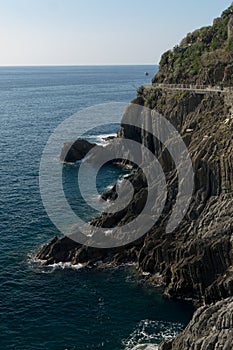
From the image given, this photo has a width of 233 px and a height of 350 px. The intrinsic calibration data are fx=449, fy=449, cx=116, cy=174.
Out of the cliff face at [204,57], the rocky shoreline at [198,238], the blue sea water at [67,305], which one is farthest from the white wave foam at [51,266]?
the cliff face at [204,57]

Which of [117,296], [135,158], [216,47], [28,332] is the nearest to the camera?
[28,332]

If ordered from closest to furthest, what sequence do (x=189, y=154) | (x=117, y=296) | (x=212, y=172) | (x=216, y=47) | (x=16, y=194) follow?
1. (x=117, y=296)
2. (x=212, y=172)
3. (x=189, y=154)
4. (x=16, y=194)
5. (x=216, y=47)

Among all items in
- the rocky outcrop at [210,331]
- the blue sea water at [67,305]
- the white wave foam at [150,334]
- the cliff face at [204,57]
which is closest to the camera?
the rocky outcrop at [210,331]

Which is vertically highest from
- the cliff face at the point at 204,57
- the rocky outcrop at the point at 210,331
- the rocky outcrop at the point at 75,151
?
the cliff face at the point at 204,57

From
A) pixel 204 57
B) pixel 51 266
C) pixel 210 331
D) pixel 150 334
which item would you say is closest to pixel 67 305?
pixel 51 266

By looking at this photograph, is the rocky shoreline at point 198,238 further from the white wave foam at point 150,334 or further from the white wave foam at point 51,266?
the white wave foam at point 150,334

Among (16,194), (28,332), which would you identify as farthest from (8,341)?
(16,194)

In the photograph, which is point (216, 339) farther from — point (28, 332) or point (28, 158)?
point (28, 158)

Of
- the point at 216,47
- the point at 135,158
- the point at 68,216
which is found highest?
the point at 216,47

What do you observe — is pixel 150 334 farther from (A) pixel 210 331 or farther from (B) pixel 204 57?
(B) pixel 204 57
